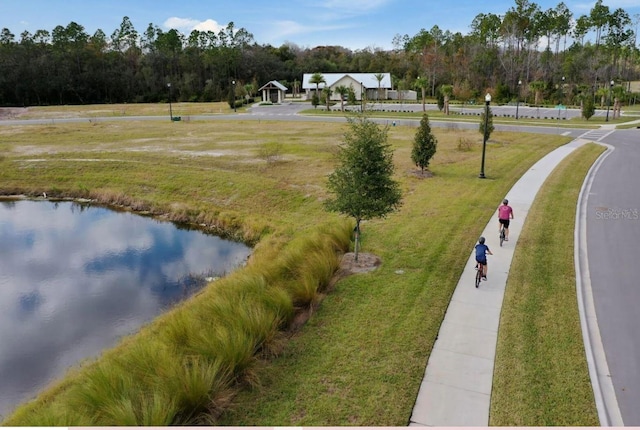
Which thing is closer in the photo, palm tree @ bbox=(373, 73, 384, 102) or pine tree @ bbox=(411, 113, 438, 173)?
pine tree @ bbox=(411, 113, 438, 173)

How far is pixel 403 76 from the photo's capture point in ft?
335

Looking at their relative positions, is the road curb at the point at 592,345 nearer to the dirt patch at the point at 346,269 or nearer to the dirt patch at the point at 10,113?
the dirt patch at the point at 346,269

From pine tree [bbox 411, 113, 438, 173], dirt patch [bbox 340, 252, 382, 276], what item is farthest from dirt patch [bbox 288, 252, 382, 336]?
pine tree [bbox 411, 113, 438, 173]

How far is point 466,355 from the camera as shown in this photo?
9.21 meters

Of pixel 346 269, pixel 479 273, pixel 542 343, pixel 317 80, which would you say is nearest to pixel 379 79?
pixel 317 80

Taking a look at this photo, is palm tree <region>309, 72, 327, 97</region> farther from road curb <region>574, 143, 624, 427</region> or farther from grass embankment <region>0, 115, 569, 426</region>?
road curb <region>574, 143, 624, 427</region>

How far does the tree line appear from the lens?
8319cm

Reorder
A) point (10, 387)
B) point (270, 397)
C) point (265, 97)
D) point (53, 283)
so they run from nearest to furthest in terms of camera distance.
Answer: point (270, 397)
point (10, 387)
point (53, 283)
point (265, 97)

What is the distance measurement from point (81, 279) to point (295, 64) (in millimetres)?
101208

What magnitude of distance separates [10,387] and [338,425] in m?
8.22

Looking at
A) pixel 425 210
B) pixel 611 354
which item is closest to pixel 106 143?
pixel 425 210

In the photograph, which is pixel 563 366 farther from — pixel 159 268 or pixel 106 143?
pixel 106 143

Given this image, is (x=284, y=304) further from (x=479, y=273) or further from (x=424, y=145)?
(x=424, y=145)

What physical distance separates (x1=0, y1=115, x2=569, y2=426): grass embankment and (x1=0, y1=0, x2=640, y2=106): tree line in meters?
51.4
